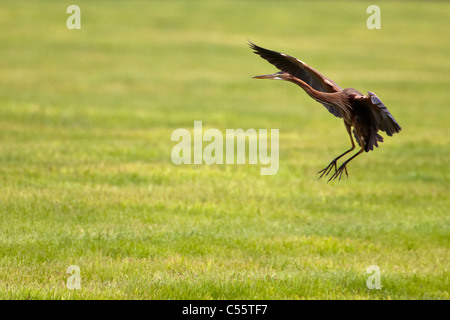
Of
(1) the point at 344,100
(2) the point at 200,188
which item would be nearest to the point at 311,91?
(1) the point at 344,100

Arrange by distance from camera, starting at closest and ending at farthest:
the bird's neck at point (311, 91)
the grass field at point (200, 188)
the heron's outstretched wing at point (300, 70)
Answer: the bird's neck at point (311, 91) → the heron's outstretched wing at point (300, 70) → the grass field at point (200, 188)

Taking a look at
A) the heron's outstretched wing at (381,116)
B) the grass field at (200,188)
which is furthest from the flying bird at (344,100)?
the grass field at (200,188)

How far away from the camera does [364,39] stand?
154 ft

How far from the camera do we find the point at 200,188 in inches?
556

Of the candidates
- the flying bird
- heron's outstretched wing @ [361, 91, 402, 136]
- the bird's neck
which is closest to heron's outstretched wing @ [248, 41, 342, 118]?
the flying bird

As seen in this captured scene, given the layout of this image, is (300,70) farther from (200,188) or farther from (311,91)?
(200,188)

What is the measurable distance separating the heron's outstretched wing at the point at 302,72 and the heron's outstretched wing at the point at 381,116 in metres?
0.35

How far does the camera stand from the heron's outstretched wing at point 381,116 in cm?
773

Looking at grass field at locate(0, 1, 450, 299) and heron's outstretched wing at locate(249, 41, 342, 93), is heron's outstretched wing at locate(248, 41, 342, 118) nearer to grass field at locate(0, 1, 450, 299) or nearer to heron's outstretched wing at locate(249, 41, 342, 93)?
heron's outstretched wing at locate(249, 41, 342, 93)

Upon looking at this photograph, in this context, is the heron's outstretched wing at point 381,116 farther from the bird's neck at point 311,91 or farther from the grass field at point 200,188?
the grass field at point 200,188

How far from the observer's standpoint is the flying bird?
7766 mm

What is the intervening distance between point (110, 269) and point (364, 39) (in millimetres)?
39895
